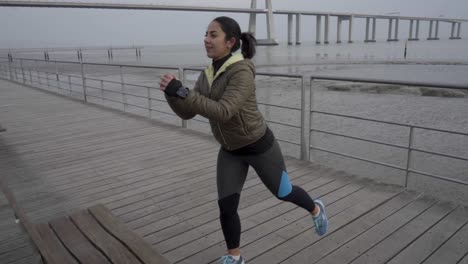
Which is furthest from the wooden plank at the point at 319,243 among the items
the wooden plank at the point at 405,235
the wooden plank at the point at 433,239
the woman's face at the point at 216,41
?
the woman's face at the point at 216,41

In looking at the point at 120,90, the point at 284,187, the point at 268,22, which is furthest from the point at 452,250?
the point at 268,22

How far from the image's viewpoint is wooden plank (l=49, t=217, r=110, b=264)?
194 cm

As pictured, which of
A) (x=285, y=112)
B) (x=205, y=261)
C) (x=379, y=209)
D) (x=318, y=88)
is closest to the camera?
(x=205, y=261)

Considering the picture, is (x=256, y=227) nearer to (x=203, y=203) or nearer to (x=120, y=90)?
(x=203, y=203)

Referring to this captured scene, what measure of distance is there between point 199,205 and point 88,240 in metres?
1.27

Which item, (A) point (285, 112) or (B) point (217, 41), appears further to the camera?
→ (A) point (285, 112)

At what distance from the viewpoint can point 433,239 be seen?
8.52 ft

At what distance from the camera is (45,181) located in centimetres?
390

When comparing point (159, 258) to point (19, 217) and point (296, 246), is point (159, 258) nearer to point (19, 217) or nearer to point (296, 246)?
point (19, 217)

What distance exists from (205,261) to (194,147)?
2.71m

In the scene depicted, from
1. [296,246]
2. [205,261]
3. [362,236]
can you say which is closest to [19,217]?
[205,261]

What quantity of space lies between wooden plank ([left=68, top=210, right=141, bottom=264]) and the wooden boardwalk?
40 cm

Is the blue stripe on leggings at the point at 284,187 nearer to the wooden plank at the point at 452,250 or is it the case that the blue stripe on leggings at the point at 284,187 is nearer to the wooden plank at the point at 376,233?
the wooden plank at the point at 376,233

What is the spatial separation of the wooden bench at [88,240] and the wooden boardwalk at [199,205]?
1.11 feet
